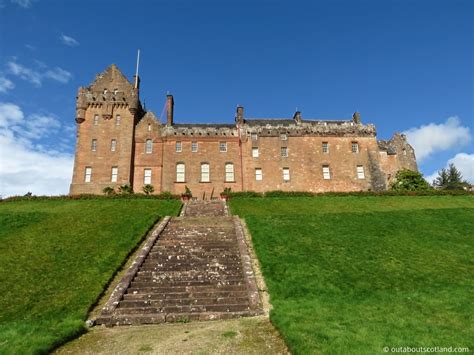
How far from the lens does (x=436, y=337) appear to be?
29.4ft

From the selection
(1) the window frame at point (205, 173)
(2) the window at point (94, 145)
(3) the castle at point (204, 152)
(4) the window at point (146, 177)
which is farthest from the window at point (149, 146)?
(1) the window frame at point (205, 173)

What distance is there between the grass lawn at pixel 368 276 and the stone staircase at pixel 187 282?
4.18 feet

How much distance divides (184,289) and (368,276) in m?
8.01

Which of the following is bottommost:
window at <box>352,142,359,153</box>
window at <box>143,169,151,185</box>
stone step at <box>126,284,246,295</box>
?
stone step at <box>126,284,246,295</box>

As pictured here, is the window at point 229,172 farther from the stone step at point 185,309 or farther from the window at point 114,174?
the stone step at point 185,309

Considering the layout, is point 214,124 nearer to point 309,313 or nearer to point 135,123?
point 135,123

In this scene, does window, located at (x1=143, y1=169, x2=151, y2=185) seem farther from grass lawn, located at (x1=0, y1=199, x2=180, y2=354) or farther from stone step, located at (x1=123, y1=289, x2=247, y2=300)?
stone step, located at (x1=123, y1=289, x2=247, y2=300)

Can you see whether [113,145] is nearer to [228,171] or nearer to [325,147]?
[228,171]

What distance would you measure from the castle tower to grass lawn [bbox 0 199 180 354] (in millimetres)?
15518

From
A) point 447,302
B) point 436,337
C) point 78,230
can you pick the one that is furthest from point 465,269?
point 78,230

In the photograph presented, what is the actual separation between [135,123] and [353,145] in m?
30.1

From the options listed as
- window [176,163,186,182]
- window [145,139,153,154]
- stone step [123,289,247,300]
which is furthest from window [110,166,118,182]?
stone step [123,289,247,300]

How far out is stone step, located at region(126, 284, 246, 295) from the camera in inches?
546

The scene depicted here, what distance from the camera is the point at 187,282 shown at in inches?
575
